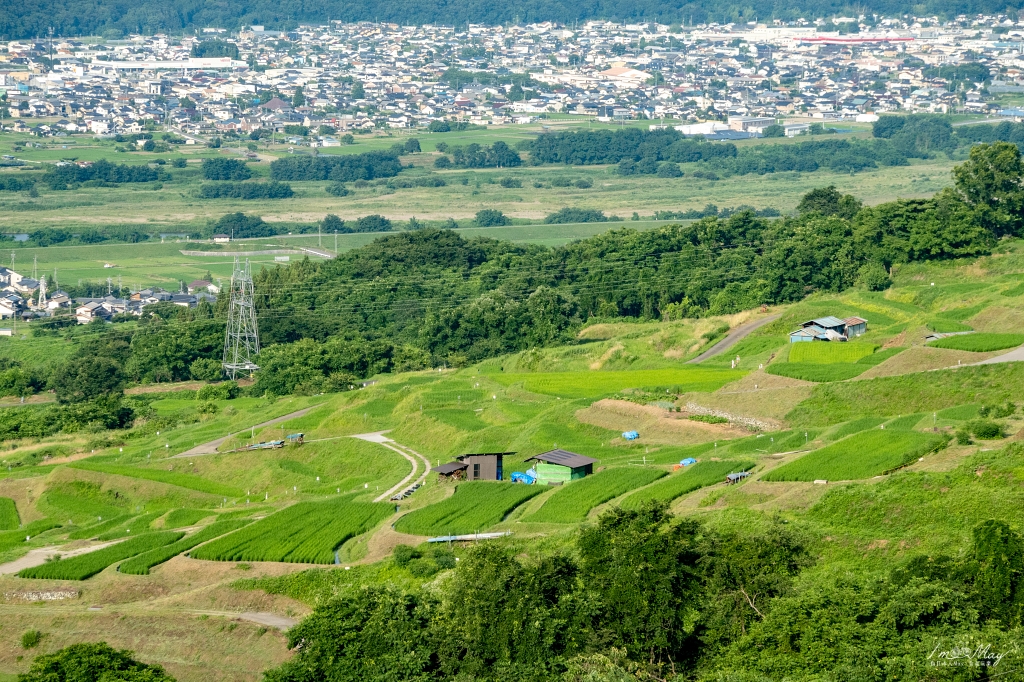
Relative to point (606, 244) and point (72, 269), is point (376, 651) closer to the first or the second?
point (606, 244)

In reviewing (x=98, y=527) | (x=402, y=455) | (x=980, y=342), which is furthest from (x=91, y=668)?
(x=980, y=342)

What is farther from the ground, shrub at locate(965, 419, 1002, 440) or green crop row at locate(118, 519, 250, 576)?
shrub at locate(965, 419, 1002, 440)

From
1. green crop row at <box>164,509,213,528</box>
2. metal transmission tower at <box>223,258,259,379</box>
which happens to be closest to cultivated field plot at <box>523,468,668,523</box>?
green crop row at <box>164,509,213,528</box>

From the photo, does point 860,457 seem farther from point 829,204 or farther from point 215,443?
point 829,204

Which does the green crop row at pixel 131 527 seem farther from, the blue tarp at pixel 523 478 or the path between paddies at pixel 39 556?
the blue tarp at pixel 523 478

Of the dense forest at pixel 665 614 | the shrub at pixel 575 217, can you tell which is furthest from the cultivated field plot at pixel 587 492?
the shrub at pixel 575 217

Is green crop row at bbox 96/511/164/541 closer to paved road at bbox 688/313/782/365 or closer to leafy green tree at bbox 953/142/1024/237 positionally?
paved road at bbox 688/313/782/365
